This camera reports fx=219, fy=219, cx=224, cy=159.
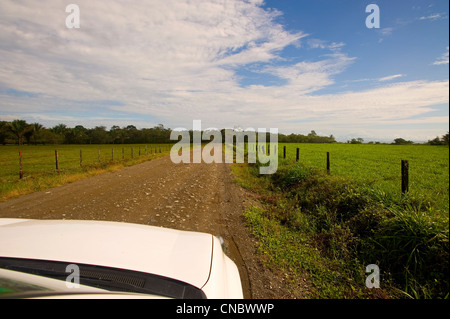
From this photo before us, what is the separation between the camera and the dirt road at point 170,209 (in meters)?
3.69

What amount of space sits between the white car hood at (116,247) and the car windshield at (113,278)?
4 centimetres

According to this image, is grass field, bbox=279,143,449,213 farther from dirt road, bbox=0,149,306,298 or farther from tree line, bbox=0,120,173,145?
tree line, bbox=0,120,173,145

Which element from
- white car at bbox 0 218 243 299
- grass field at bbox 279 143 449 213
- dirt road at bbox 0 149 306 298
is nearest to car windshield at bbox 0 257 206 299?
white car at bbox 0 218 243 299

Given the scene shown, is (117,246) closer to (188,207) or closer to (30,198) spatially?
(188,207)

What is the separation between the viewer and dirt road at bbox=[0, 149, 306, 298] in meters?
3.69

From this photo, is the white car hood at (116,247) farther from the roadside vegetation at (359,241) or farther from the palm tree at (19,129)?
the palm tree at (19,129)

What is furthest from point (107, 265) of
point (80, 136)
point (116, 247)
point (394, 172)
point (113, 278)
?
point (80, 136)

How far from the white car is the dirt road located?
6.04 ft

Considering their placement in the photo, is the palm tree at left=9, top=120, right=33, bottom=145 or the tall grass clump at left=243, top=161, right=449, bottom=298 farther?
the palm tree at left=9, top=120, right=33, bottom=145

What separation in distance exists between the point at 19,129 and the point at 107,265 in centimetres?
9771

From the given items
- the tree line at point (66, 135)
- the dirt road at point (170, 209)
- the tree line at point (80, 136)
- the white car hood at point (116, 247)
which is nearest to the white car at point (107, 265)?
the white car hood at point (116, 247)

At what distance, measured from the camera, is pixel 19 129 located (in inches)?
2837
